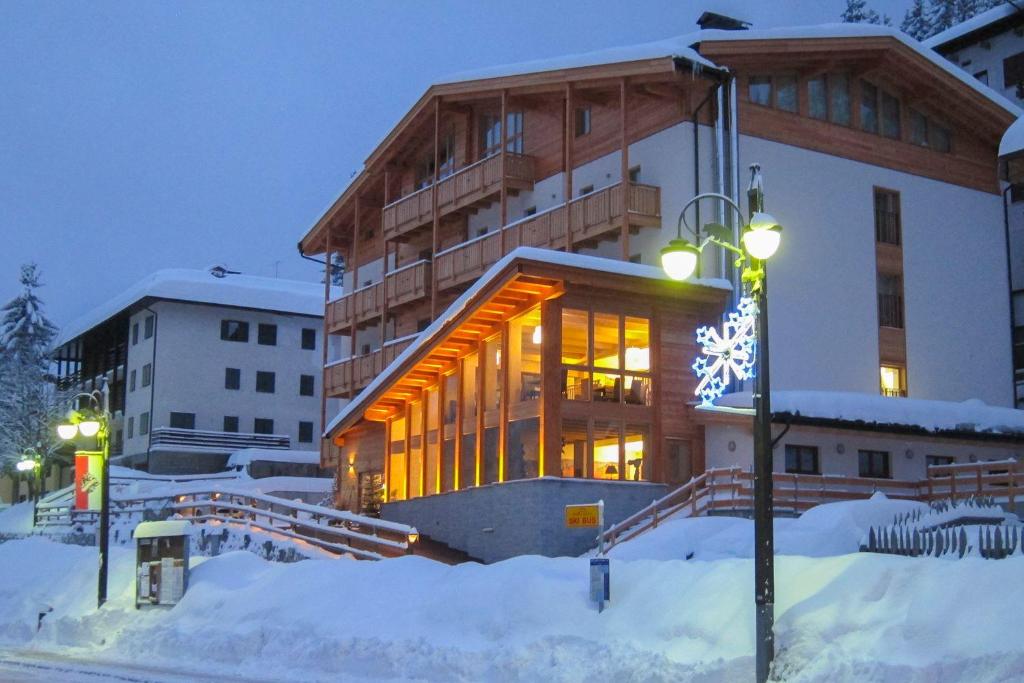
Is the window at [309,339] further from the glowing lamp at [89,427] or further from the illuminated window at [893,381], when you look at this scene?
the glowing lamp at [89,427]

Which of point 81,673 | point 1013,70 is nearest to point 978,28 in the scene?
point 1013,70

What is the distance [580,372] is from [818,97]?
1236cm

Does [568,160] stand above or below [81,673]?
above

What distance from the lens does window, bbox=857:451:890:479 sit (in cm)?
3181

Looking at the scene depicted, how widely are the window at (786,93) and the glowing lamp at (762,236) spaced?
23.6 metres

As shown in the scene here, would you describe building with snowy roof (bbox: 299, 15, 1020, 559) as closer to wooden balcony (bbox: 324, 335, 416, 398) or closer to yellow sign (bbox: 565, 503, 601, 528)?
wooden balcony (bbox: 324, 335, 416, 398)

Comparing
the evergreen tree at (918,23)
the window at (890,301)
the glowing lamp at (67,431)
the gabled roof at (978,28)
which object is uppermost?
the evergreen tree at (918,23)

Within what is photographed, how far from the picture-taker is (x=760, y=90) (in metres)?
35.2

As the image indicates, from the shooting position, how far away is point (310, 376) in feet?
216

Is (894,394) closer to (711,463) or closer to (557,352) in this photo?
(711,463)

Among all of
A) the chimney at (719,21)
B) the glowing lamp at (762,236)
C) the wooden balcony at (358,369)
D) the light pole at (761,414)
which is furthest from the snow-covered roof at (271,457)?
the glowing lamp at (762,236)

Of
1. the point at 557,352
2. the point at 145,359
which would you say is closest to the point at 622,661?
the point at 557,352

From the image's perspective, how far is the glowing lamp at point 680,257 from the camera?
12.9m

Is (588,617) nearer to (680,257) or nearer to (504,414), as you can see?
(680,257)
